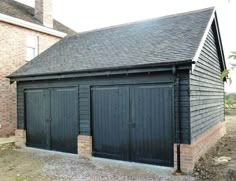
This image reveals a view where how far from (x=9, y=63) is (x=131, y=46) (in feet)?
24.3

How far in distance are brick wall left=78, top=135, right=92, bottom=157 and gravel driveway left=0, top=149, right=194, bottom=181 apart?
0.29 metres

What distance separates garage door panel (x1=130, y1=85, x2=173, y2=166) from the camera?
7.92 meters

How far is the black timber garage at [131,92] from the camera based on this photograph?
785cm

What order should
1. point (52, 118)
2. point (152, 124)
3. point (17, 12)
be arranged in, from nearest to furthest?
point (152, 124), point (52, 118), point (17, 12)

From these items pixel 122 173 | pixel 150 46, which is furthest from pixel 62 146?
pixel 150 46

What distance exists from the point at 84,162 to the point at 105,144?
0.92 m

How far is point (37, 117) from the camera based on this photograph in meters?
11.0

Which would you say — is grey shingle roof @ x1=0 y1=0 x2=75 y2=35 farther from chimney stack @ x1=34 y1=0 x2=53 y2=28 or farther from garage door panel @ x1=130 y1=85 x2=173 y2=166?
garage door panel @ x1=130 y1=85 x2=173 y2=166

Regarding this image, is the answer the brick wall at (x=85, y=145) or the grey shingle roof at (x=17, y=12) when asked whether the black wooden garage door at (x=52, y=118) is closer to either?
the brick wall at (x=85, y=145)

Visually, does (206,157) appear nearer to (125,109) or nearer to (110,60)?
(125,109)

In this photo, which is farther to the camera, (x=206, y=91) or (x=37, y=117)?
(x=37, y=117)

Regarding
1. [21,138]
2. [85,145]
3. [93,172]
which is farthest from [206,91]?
[21,138]

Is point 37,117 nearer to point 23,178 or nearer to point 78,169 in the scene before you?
point 78,169

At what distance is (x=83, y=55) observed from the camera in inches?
431
